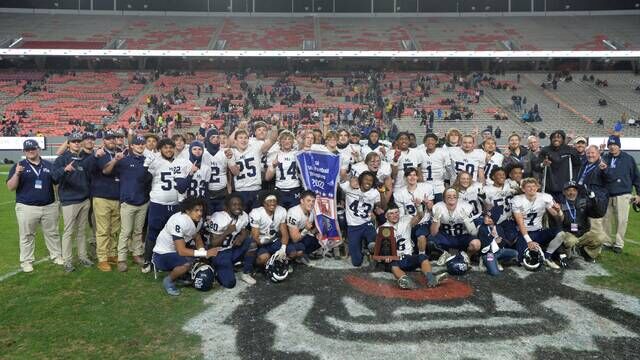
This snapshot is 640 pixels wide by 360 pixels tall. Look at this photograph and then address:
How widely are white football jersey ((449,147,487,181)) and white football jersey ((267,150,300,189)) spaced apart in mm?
2983

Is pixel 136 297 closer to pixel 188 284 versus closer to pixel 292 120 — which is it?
pixel 188 284

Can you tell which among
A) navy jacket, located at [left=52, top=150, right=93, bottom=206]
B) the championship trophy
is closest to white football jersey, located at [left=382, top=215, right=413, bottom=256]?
the championship trophy

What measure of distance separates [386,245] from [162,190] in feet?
11.4

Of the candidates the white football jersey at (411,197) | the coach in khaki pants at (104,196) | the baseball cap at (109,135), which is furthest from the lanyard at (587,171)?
the baseball cap at (109,135)

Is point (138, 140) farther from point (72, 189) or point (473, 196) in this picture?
point (473, 196)

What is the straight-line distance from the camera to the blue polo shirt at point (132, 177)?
7.18 metres

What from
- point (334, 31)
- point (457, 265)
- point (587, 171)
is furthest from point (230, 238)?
point (334, 31)

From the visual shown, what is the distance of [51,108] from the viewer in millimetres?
34219

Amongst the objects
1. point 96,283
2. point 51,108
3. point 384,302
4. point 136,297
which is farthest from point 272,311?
point 51,108

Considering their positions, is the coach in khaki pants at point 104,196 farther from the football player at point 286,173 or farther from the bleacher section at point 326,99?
the bleacher section at point 326,99

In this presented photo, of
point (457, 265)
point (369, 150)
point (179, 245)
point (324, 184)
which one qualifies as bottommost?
point (457, 265)

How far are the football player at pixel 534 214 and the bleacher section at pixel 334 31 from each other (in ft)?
120

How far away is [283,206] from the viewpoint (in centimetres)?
782

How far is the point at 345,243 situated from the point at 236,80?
33839 mm
